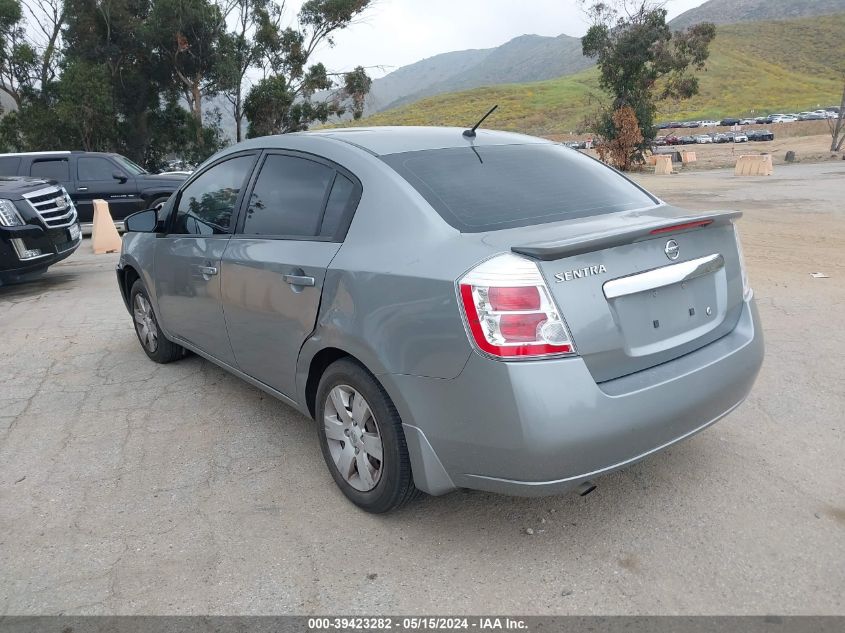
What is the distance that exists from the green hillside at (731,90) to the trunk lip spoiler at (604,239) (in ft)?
267

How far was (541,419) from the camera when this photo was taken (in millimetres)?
2396

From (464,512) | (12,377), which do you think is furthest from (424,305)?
(12,377)

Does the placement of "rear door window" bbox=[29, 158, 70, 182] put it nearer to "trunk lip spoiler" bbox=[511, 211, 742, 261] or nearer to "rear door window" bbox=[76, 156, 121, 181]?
"rear door window" bbox=[76, 156, 121, 181]

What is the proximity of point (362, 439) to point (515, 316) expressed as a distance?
3.31 ft

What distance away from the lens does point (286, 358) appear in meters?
3.45

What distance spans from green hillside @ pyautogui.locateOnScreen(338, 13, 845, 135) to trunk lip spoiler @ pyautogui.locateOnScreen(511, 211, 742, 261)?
81.3 metres

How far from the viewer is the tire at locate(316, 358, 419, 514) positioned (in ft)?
9.28

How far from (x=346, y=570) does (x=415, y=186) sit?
1610mm

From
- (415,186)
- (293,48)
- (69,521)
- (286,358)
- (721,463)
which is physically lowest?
(721,463)

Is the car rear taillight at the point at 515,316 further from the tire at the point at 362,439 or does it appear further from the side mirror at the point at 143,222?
the side mirror at the point at 143,222

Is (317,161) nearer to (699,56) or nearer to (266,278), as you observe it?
(266,278)

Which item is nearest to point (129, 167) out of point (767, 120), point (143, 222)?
point (143, 222)

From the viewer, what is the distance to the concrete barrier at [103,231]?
39.8 feet

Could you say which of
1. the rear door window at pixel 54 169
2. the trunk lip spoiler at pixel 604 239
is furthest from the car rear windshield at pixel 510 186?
the rear door window at pixel 54 169
